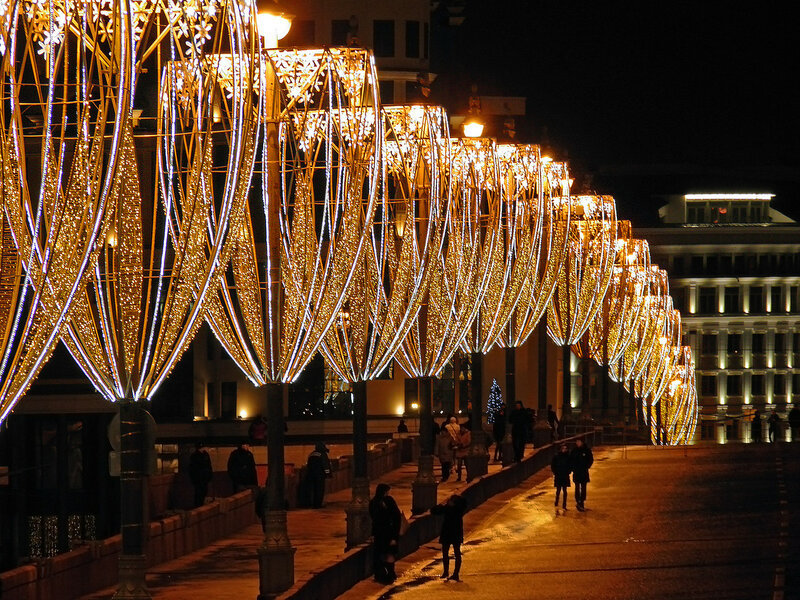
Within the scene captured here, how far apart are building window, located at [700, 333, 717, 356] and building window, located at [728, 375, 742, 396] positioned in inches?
88.0

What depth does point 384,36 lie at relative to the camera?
7806 cm

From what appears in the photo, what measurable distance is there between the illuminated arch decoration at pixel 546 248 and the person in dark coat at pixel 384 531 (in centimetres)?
1504

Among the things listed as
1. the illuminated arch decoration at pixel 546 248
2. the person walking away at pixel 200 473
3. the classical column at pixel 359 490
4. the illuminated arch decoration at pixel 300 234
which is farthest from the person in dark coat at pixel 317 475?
the illuminated arch decoration at pixel 300 234

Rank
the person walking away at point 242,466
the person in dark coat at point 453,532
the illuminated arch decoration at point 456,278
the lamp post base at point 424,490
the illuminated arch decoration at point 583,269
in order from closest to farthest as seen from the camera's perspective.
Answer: the person in dark coat at point 453,532 → the lamp post base at point 424,490 → the illuminated arch decoration at point 456,278 → the person walking away at point 242,466 → the illuminated arch decoration at point 583,269

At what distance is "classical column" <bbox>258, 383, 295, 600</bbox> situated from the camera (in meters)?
21.4

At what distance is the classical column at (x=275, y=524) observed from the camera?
841 inches

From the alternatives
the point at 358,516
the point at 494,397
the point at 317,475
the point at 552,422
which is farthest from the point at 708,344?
the point at 358,516

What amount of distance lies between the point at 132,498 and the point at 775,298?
10886 cm

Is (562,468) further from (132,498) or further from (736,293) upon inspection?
(736,293)

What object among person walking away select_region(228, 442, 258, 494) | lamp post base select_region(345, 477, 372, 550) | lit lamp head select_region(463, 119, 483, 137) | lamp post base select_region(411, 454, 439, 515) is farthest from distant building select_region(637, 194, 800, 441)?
lamp post base select_region(345, 477, 372, 550)

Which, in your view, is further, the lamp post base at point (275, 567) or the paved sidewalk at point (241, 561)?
the paved sidewalk at point (241, 561)

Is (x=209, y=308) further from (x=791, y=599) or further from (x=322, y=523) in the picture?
(x=322, y=523)

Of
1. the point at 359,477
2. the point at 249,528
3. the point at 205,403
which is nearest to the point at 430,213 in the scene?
the point at 359,477

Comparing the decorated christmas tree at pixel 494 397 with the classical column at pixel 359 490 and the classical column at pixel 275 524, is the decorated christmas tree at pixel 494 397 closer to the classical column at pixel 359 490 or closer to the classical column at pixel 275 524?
the classical column at pixel 359 490
